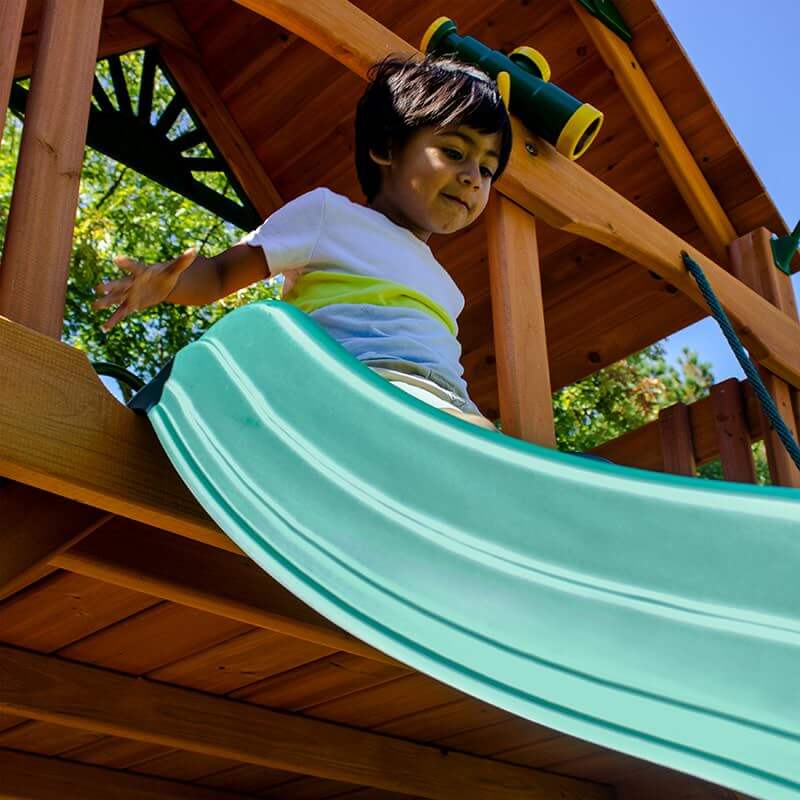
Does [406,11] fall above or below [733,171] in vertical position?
above

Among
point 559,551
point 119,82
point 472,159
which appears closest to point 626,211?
point 472,159

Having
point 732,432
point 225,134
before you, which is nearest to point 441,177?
point 732,432

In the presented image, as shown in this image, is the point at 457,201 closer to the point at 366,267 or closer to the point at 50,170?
the point at 366,267

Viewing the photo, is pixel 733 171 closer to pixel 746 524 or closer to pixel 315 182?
pixel 315 182

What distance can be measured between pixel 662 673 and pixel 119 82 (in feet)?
16.2

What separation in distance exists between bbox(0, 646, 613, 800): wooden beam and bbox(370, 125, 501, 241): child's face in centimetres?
133

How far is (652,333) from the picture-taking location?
4543mm

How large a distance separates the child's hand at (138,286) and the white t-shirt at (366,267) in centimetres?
23

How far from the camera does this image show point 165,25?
185 inches

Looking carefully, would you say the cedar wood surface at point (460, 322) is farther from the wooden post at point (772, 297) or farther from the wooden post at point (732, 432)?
the wooden post at point (772, 297)

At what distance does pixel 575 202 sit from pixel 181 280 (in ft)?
4.44

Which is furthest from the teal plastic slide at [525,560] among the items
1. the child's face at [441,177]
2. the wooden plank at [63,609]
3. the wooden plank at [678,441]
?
the wooden plank at [678,441]

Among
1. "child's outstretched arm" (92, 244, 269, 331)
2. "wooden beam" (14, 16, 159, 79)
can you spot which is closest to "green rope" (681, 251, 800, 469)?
"child's outstretched arm" (92, 244, 269, 331)

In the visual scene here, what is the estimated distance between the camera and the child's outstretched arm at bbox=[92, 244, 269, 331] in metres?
1.73
